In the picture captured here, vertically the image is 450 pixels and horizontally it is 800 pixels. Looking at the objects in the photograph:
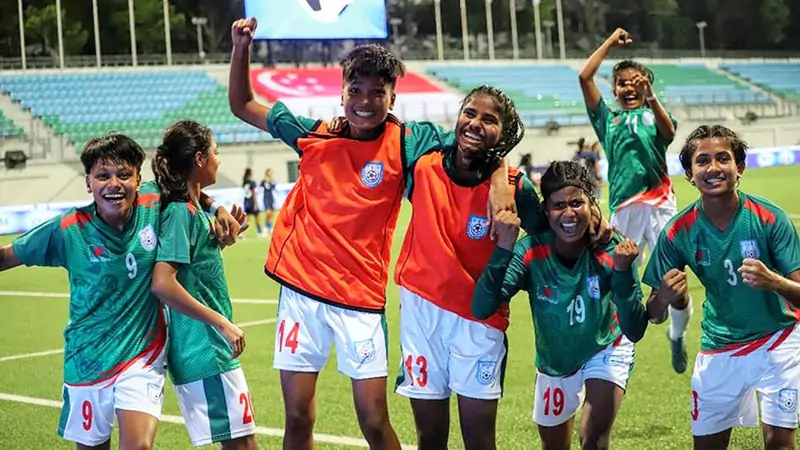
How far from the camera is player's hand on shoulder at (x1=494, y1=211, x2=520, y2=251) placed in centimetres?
457

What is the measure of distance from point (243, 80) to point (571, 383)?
217 centimetres

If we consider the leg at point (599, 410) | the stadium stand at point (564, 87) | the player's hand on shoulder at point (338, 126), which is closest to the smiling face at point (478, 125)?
the player's hand on shoulder at point (338, 126)

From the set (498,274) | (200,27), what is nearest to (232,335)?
(498,274)

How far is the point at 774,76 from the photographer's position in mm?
57156

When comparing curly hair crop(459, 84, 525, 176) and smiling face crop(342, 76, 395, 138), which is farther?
smiling face crop(342, 76, 395, 138)

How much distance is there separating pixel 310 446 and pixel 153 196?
138 centimetres

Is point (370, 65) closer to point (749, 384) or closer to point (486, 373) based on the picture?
point (486, 373)

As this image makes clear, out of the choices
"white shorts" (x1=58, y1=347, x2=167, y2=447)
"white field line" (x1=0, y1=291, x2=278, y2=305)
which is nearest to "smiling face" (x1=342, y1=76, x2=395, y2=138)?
"white shorts" (x1=58, y1=347, x2=167, y2=447)

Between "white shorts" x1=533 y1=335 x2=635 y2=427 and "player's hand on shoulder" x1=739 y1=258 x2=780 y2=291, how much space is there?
2.59 feet

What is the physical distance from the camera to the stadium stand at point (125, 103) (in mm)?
35562

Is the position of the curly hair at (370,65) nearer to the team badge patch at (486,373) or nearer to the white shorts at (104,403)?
the team badge patch at (486,373)

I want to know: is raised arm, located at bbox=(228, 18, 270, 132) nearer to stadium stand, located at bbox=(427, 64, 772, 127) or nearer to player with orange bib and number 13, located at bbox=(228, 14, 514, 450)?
player with orange bib and number 13, located at bbox=(228, 14, 514, 450)

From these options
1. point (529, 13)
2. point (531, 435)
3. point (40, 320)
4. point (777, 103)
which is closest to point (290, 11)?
point (40, 320)

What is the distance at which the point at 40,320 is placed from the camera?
13.2 meters
